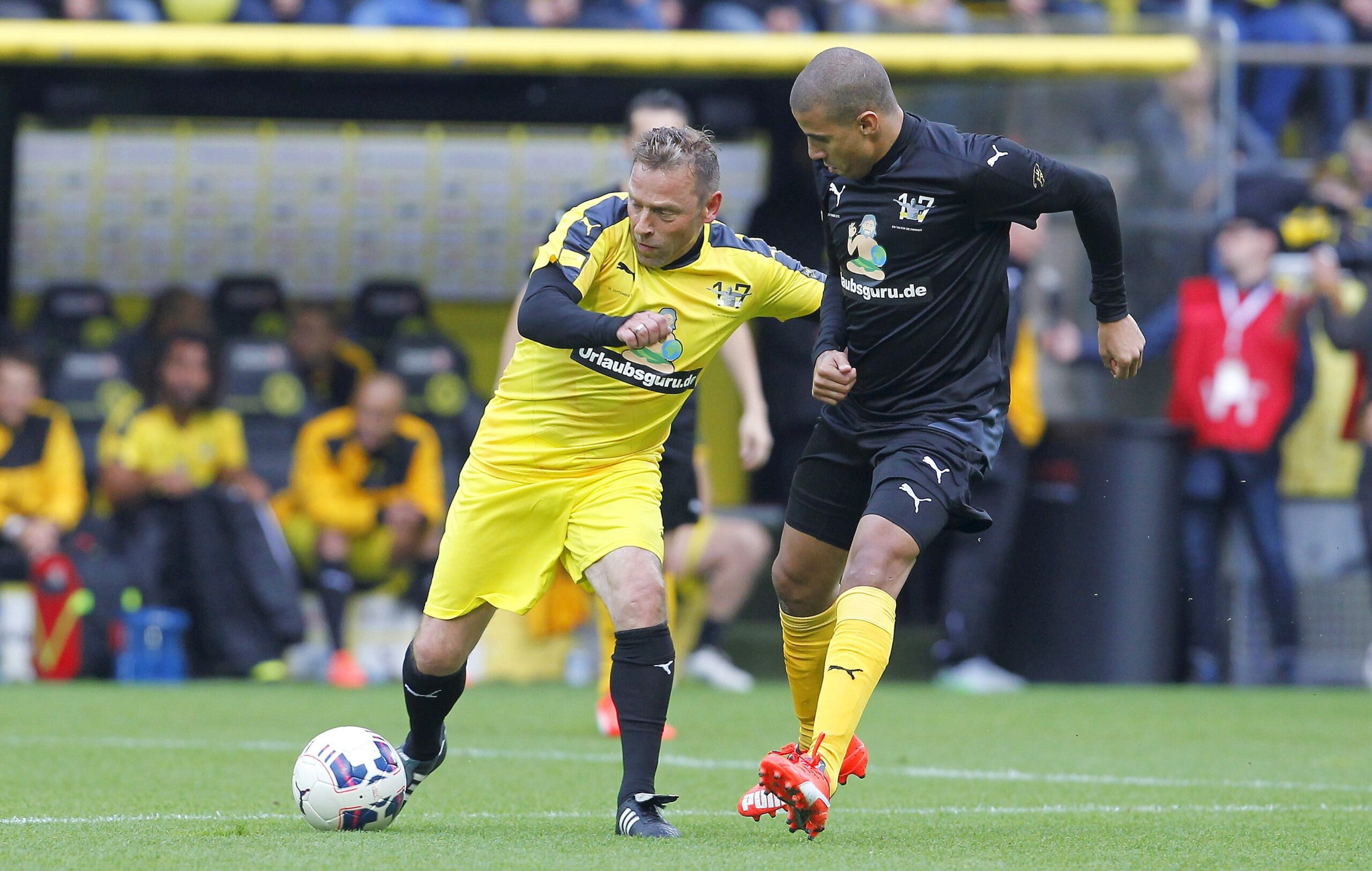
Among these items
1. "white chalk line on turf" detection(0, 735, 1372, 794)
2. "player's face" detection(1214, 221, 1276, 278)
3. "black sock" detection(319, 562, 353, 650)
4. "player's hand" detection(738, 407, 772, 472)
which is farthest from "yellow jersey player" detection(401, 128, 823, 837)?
"player's face" detection(1214, 221, 1276, 278)

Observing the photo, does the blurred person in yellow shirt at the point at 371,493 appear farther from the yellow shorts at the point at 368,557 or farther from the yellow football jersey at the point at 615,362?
the yellow football jersey at the point at 615,362

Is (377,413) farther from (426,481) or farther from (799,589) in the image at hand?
(799,589)

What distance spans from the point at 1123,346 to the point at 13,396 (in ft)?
22.8

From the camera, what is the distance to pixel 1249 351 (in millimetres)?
10594

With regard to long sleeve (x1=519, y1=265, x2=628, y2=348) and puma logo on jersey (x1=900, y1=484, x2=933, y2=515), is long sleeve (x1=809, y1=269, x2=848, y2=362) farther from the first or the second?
long sleeve (x1=519, y1=265, x2=628, y2=348)

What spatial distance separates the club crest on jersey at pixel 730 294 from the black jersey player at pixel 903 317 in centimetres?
23

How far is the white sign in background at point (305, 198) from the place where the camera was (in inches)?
454

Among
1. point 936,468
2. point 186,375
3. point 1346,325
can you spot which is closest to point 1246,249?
point 1346,325

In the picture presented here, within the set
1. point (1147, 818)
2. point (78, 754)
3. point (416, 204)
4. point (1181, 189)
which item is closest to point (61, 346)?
point (416, 204)

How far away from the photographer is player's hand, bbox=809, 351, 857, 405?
4.86 metres

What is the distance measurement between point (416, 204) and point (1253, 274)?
4.76m

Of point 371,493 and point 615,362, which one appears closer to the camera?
point 615,362

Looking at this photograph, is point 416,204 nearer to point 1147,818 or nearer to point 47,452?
point 47,452

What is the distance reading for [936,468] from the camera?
489 centimetres
